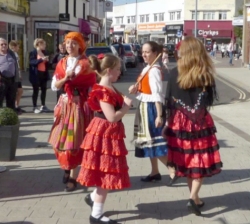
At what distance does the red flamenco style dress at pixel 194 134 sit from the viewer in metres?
5.99

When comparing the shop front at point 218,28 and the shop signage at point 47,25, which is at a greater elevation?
the shop front at point 218,28

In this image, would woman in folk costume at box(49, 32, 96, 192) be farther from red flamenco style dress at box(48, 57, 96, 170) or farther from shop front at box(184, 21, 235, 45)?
shop front at box(184, 21, 235, 45)

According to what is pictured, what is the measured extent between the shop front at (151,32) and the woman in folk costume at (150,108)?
82.2 metres

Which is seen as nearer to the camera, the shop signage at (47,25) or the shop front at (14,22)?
the shop front at (14,22)

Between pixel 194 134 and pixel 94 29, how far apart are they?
51.8 meters

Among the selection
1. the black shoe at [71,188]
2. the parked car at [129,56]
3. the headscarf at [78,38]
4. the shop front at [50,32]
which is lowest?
the black shoe at [71,188]

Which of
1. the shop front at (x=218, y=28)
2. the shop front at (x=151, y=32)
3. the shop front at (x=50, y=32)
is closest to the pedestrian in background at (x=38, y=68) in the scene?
the shop front at (x=50, y=32)

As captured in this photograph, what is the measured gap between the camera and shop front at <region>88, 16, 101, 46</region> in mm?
54562

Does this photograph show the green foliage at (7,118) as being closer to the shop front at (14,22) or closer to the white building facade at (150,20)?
the shop front at (14,22)

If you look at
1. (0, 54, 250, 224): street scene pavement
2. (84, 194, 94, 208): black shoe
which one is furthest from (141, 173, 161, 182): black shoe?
(84, 194, 94, 208): black shoe

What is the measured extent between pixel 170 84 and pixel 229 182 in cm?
196

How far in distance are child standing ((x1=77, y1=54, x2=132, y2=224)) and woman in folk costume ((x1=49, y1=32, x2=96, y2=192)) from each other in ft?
3.34

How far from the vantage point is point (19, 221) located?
19.0 ft

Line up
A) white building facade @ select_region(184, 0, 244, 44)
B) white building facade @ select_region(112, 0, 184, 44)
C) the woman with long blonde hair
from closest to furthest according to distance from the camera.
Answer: the woman with long blonde hair
white building facade @ select_region(184, 0, 244, 44)
white building facade @ select_region(112, 0, 184, 44)
